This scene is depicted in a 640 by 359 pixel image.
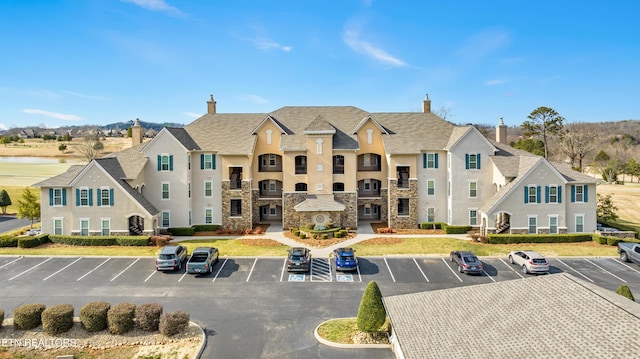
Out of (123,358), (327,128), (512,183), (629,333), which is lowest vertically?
(123,358)

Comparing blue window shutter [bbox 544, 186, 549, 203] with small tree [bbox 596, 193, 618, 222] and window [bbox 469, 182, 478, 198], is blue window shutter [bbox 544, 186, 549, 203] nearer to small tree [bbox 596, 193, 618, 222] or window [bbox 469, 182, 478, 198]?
window [bbox 469, 182, 478, 198]

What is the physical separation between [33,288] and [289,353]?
19075mm

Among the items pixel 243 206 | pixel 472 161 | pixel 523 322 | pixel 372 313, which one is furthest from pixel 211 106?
pixel 523 322

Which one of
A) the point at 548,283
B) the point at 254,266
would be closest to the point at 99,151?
the point at 254,266

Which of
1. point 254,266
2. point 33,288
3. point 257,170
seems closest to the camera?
point 33,288

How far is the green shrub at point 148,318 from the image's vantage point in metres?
19.3

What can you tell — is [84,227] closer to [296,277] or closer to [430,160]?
[296,277]

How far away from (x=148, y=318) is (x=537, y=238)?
33.6m

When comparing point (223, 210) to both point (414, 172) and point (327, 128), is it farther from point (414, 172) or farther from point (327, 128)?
point (414, 172)

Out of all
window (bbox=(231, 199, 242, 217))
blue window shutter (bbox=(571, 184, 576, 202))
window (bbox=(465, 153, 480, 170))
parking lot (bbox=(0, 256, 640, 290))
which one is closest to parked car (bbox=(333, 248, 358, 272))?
parking lot (bbox=(0, 256, 640, 290))

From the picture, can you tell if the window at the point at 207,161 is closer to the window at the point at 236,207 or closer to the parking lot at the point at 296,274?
the window at the point at 236,207

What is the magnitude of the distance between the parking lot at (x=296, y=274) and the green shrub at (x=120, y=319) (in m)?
7.14

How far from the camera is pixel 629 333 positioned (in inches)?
431

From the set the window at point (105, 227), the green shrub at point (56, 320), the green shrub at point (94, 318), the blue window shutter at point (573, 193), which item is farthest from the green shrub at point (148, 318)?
the blue window shutter at point (573, 193)
